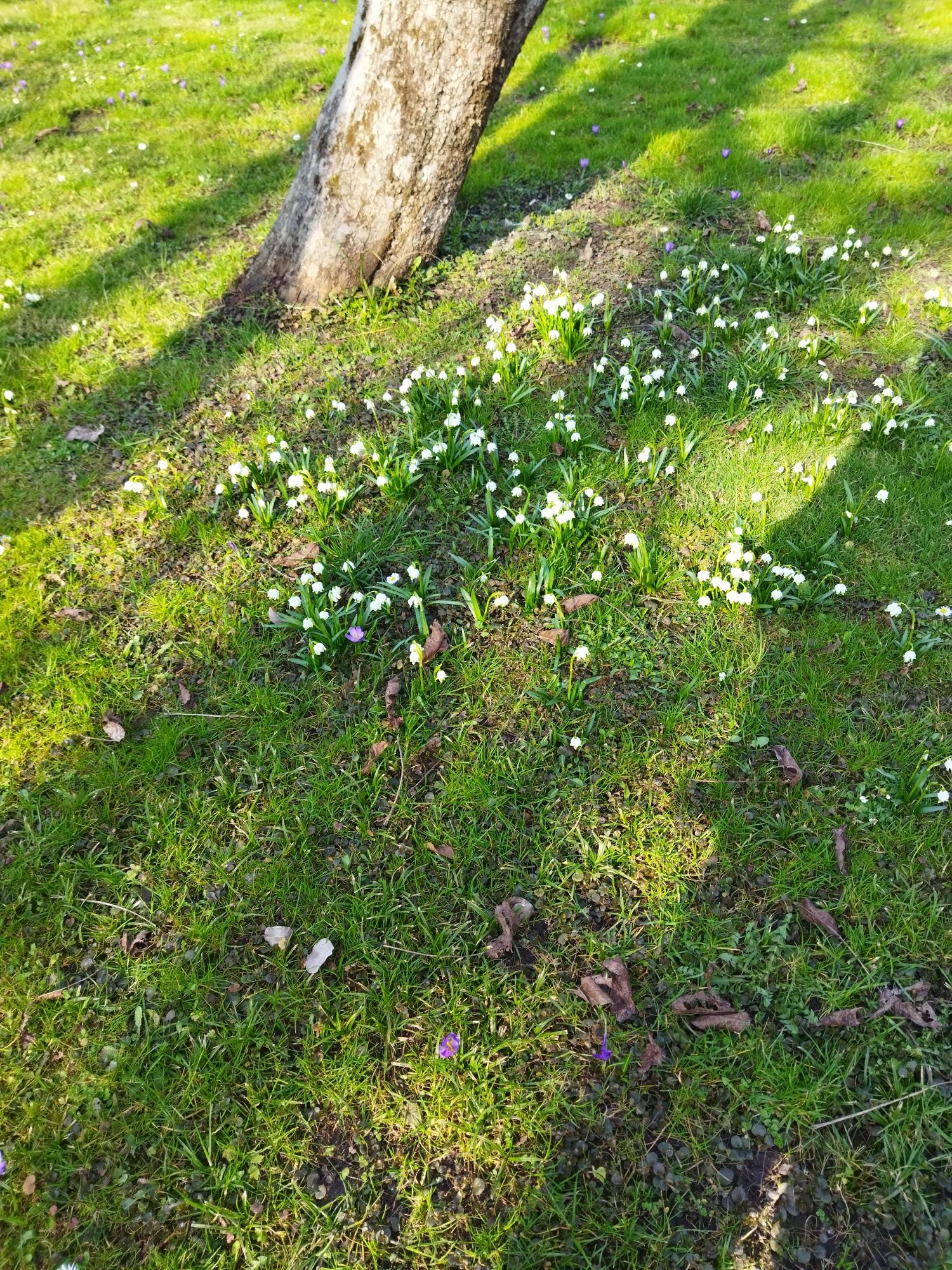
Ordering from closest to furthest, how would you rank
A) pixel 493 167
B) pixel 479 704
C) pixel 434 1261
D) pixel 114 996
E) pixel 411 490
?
pixel 434 1261 → pixel 114 996 → pixel 479 704 → pixel 411 490 → pixel 493 167

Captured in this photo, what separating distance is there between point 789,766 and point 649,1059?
4.39ft

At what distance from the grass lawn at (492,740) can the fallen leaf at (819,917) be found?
0.02 metres

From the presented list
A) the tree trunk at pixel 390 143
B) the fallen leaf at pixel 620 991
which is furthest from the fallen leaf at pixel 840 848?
the tree trunk at pixel 390 143

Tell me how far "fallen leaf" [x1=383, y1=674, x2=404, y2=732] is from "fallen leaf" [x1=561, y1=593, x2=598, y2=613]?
0.93 metres

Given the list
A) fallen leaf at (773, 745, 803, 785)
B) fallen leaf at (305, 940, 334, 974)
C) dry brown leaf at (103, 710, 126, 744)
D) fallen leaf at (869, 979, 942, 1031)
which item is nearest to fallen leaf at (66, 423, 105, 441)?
dry brown leaf at (103, 710, 126, 744)

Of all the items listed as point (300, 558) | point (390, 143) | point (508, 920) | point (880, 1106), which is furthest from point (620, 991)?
point (390, 143)

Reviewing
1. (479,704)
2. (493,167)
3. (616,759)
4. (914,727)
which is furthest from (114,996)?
(493,167)

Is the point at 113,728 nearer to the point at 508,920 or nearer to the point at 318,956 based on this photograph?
the point at 318,956

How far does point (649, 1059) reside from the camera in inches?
93.3

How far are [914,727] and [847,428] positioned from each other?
2079 millimetres

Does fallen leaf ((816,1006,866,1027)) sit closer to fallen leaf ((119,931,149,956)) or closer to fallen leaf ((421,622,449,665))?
fallen leaf ((421,622,449,665))

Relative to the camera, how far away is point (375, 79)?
4.52m

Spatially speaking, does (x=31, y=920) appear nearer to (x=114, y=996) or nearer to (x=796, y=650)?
(x=114, y=996)

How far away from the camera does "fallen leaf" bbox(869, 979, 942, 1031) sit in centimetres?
243
